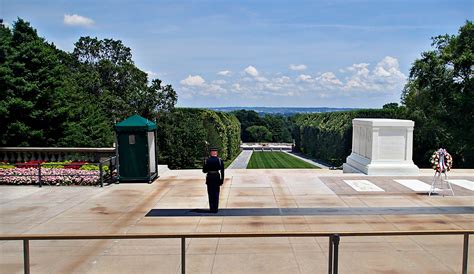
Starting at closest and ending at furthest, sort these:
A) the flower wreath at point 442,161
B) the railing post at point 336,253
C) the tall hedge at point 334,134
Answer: the railing post at point 336,253 → the flower wreath at point 442,161 → the tall hedge at point 334,134

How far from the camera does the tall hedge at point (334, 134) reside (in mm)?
41281

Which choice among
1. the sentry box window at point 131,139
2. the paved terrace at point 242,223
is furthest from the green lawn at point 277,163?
the sentry box window at point 131,139

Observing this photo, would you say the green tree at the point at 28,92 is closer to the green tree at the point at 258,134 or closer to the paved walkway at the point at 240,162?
the paved walkway at the point at 240,162

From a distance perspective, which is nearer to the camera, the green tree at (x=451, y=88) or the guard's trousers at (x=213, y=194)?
the guard's trousers at (x=213, y=194)

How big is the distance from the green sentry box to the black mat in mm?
3701

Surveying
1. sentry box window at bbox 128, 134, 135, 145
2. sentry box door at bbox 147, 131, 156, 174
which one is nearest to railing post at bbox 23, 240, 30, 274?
sentry box window at bbox 128, 134, 135, 145

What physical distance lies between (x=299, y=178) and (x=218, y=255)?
9117 mm

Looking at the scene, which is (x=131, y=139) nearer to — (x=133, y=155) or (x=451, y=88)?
(x=133, y=155)

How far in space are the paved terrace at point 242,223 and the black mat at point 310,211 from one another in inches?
4.6

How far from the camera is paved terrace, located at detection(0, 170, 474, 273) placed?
5.42m

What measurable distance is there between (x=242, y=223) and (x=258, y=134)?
100475mm

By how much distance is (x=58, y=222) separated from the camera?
9359 millimetres

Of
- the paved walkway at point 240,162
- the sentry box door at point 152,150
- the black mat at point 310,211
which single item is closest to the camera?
the black mat at point 310,211

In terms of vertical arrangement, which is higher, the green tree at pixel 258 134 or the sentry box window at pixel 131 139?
the sentry box window at pixel 131 139
